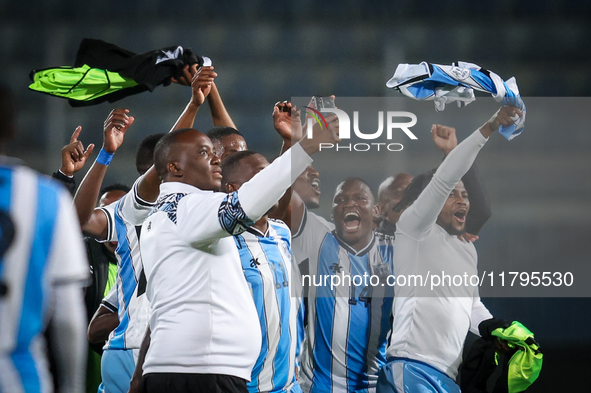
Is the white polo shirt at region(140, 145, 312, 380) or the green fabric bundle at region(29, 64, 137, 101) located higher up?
the green fabric bundle at region(29, 64, 137, 101)

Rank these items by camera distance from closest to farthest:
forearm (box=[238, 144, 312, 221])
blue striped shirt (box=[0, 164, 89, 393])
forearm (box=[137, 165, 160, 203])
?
blue striped shirt (box=[0, 164, 89, 393]) < forearm (box=[238, 144, 312, 221]) < forearm (box=[137, 165, 160, 203])

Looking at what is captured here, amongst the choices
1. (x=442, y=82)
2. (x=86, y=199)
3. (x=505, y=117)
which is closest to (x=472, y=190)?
(x=505, y=117)

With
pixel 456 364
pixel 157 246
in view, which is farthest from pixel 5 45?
pixel 456 364

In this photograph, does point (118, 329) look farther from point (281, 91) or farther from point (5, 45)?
point (5, 45)

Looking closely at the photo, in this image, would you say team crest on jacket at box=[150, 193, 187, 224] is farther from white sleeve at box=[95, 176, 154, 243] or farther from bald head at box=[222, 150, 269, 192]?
white sleeve at box=[95, 176, 154, 243]

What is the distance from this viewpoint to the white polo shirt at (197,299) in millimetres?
2020

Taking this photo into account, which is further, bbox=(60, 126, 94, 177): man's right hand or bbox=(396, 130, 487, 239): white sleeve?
bbox=(60, 126, 94, 177): man's right hand

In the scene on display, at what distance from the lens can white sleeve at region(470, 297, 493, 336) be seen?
3194 millimetres

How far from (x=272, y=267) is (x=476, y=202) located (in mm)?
1382

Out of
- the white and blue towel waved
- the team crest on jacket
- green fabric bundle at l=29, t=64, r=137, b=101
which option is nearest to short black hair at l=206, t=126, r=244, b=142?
green fabric bundle at l=29, t=64, r=137, b=101

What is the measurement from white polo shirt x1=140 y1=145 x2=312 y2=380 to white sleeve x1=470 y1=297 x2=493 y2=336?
1402 millimetres

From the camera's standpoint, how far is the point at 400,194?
11.3 feet

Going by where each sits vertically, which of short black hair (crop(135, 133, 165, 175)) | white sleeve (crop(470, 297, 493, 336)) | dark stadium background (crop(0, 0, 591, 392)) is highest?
dark stadium background (crop(0, 0, 591, 392))

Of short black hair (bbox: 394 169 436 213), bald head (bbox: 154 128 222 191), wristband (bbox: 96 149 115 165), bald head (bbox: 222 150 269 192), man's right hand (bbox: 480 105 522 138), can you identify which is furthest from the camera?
short black hair (bbox: 394 169 436 213)
